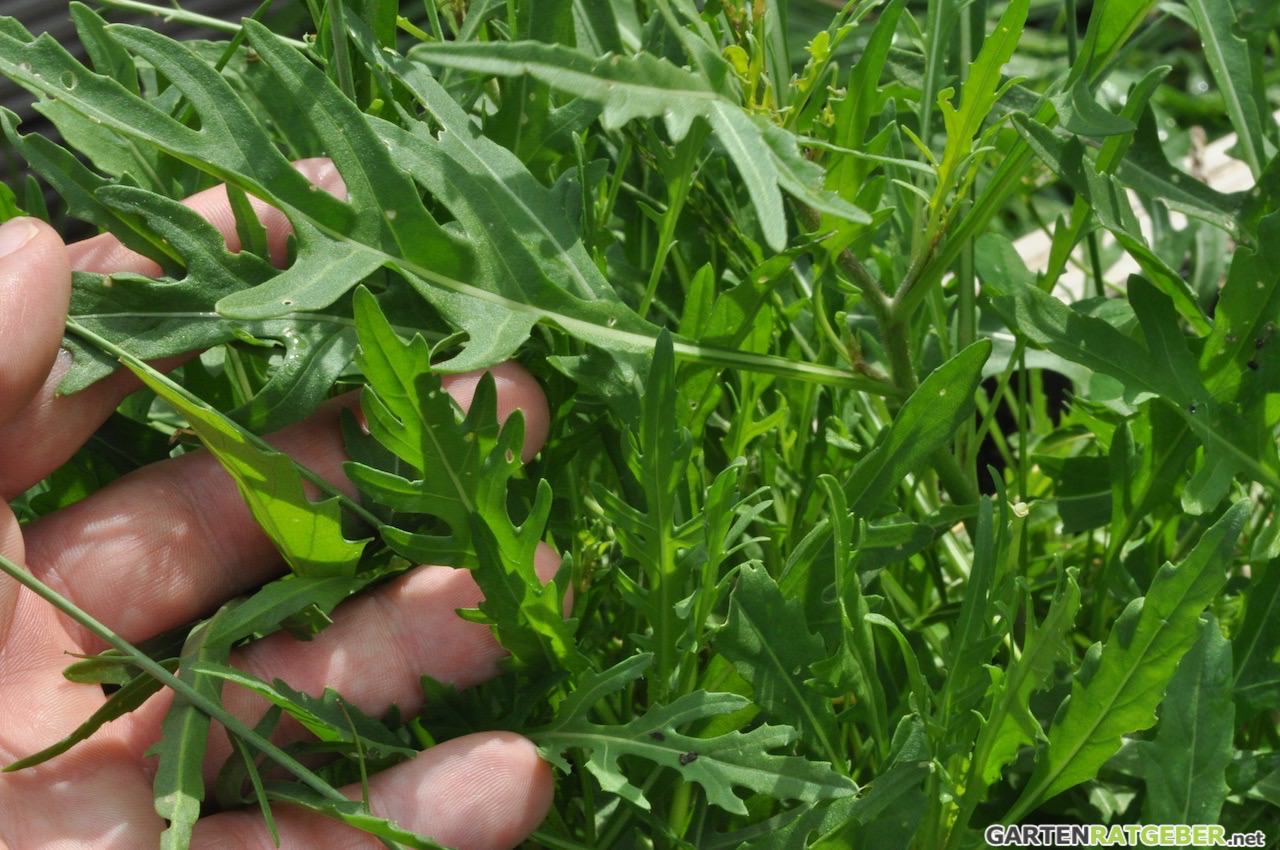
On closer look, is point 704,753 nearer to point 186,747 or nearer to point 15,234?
point 186,747

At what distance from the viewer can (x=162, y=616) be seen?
2.11 feet

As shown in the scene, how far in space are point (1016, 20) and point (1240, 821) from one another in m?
0.38

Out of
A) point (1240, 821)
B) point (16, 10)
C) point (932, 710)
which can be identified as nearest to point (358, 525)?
point (932, 710)

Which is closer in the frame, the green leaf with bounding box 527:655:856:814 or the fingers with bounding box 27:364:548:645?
the green leaf with bounding box 527:655:856:814

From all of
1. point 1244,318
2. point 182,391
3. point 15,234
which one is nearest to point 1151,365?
point 1244,318

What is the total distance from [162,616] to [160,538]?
0.04 meters

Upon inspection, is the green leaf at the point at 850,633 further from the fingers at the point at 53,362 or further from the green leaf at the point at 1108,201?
the fingers at the point at 53,362

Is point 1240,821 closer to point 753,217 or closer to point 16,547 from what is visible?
point 753,217

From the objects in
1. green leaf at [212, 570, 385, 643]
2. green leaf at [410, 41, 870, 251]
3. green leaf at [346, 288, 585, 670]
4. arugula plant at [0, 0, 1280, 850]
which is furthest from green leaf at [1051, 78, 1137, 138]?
green leaf at [212, 570, 385, 643]

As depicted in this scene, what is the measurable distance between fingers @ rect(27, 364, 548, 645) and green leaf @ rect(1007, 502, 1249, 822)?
0.27 m

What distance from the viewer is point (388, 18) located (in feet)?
1.89

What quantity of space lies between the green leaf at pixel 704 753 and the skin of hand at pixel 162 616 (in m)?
0.05

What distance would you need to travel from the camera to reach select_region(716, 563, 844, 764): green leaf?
0.51m

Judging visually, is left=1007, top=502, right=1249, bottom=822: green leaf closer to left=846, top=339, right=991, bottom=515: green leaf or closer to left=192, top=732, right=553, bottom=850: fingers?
left=846, top=339, right=991, bottom=515: green leaf
